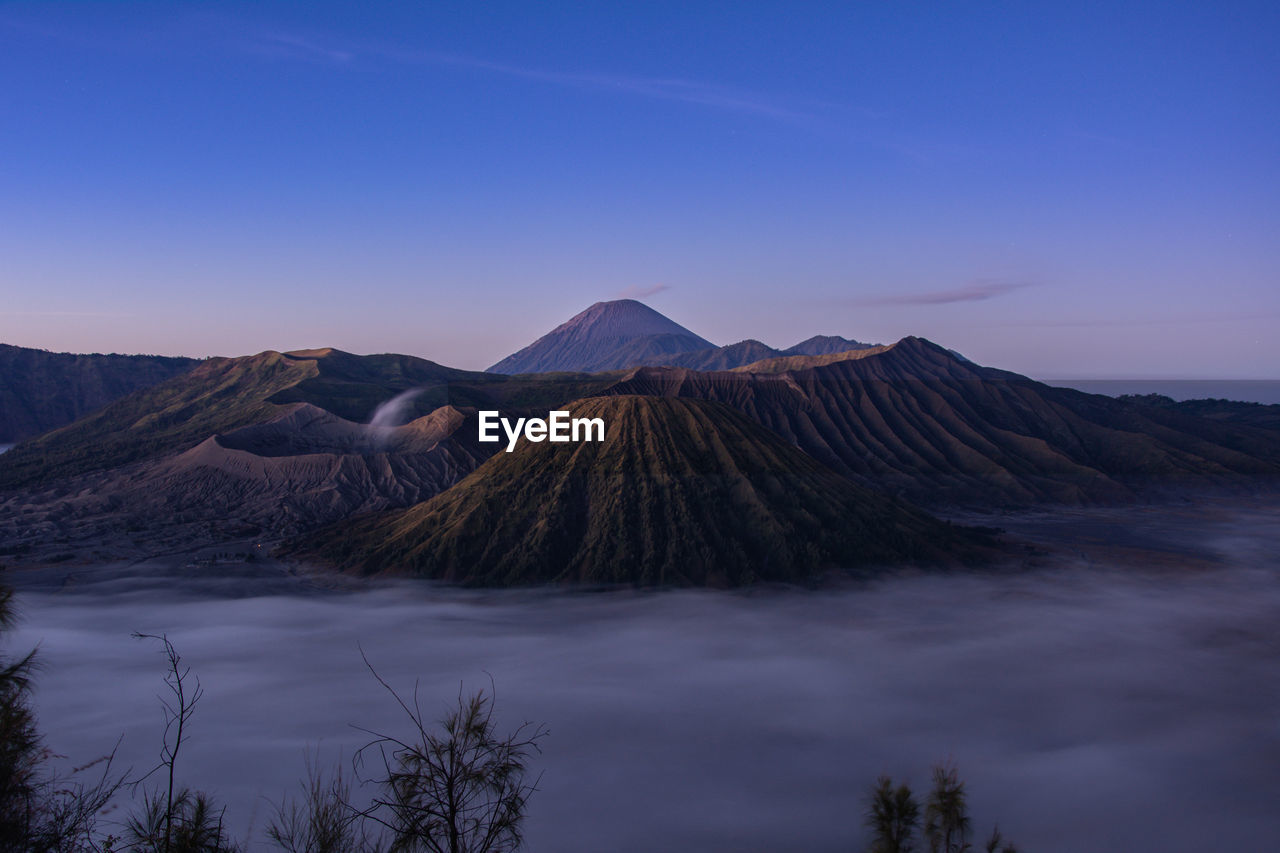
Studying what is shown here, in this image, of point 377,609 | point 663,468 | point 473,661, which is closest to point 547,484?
point 663,468

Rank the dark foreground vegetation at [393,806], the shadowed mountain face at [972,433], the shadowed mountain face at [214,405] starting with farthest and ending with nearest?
the shadowed mountain face at [214,405]
the shadowed mountain face at [972,433]
the dark foreground vegetation at [393,806]

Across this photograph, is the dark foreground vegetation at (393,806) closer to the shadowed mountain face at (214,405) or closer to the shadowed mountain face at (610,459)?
the shadowed mountain face at (610,459)

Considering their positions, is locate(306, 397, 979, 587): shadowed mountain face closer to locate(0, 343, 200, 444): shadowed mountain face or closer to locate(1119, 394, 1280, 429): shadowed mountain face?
locate(1119, 394, 1280, 429): shadowed mountain face

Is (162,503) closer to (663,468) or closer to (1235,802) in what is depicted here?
(663,468)

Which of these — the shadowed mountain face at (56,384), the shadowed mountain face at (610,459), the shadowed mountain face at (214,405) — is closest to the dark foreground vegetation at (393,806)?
the shadowed mountain face at (610,459)

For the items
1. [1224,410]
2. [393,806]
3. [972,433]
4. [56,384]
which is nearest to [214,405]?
[56,384]

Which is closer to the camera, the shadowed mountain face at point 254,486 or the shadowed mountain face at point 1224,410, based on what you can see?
the shadowed mountain face at point 254,486

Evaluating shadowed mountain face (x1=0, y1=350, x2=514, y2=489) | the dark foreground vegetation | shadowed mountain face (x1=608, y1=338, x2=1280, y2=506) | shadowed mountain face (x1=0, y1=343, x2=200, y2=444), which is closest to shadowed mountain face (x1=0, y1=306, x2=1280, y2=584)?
shadowed mountain face (x1=608, y1=338, x2=1280, y2=506)
